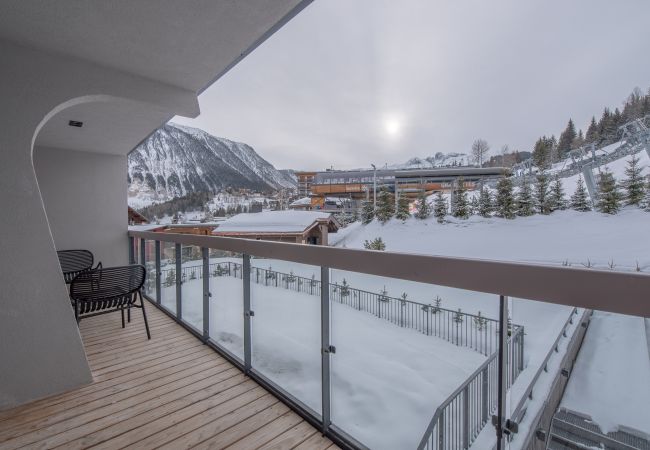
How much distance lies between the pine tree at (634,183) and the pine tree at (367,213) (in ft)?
20.9

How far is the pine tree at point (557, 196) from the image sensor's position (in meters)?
8.42

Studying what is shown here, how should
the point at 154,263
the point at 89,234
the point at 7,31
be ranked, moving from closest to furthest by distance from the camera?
the point at 7,31 → the point at 154,263 → the point at 89,234

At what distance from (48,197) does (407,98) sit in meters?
11.9

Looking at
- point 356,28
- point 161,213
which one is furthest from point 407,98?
point 161,213

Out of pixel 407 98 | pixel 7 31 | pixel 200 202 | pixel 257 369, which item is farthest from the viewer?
pixel 407 98

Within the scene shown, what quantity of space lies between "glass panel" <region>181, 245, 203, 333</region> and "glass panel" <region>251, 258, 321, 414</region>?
0.77 meters

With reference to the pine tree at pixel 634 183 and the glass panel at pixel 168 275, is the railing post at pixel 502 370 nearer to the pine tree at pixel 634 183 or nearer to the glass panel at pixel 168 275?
the glass panel at pixel 168 275

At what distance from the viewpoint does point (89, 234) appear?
4031 mm

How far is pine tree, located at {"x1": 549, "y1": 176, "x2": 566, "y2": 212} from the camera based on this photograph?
842 centimetres

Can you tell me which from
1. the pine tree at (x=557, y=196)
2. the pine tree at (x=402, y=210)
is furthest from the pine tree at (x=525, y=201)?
the pine tree at (x=402, y=210)

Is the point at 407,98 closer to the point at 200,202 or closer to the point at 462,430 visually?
the point at 200,202

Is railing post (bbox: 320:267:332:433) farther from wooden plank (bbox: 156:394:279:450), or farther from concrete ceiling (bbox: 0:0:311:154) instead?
concrete ceiling (bbox: 0:0:311:154)

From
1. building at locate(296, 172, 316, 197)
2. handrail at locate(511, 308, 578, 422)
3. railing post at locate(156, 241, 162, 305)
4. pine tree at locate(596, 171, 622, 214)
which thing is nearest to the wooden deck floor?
handrail at locate(511, 308, 578, 422)

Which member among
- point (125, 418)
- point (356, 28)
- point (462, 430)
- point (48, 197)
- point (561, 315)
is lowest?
point (125, 418)
